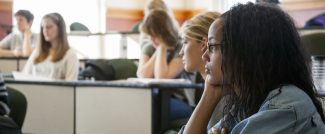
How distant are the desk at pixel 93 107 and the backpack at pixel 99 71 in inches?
33.2

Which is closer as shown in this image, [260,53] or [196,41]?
[260,53]

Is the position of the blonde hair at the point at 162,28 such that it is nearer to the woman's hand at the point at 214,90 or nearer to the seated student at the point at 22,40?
the woman's hand at the point at 214,90

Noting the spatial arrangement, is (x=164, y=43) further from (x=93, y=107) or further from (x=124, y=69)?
(x=124, y=69)

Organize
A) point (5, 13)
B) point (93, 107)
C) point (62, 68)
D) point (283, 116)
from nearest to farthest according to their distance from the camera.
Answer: point (283, 116) < point (93, 107) < point (62, 68) < point (5, 13)

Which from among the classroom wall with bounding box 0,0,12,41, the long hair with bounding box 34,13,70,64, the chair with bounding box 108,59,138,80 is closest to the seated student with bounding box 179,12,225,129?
the chair with bounding box 108,59,138,80

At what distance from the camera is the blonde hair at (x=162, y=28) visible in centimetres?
235

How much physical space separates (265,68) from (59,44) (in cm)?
251

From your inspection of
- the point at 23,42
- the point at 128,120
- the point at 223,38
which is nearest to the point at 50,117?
the point at 128,120

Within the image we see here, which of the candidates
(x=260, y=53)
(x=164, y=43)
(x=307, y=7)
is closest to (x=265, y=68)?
(x=260, y=53)

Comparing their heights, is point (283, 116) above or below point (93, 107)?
above

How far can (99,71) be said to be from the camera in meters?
3.04

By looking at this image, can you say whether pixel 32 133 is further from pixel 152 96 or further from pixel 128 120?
pixel 152 96

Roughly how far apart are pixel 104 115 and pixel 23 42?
3.05 metres

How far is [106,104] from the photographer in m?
1.99
